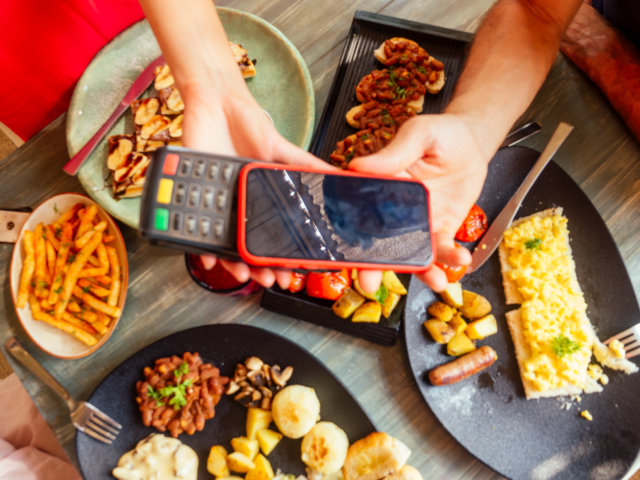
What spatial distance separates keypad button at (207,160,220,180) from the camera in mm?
1185

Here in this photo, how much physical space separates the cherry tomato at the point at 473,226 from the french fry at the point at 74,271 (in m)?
1.39

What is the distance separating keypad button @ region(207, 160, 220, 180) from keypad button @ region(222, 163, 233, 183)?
0.05ft

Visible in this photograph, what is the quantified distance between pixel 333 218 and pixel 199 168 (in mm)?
364

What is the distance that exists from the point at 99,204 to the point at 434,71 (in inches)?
56.8

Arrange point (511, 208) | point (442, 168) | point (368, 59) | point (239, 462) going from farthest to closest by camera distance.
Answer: point (368, 59) → point (511, 208) → point (239, 462) → point (442, 168)

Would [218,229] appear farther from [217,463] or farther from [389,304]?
[217,463]

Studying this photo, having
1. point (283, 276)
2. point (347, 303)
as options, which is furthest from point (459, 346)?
point (283, 276)

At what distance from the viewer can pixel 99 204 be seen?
172 cm

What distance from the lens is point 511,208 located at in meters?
1.87

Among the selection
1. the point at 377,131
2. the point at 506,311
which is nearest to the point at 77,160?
the point at 377,131

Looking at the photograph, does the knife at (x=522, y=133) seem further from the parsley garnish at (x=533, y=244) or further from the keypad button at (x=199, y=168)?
the keypad button at (x=199, y=168)

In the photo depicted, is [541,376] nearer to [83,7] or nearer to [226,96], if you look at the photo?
[226,96]

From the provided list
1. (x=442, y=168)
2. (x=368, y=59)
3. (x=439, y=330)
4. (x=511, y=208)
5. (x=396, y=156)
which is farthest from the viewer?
(x=368, y=59)

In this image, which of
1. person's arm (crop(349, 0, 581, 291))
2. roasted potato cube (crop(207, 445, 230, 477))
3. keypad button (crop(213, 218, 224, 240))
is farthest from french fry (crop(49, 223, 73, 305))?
person's arm (crop(349, 0, 581, 291))
